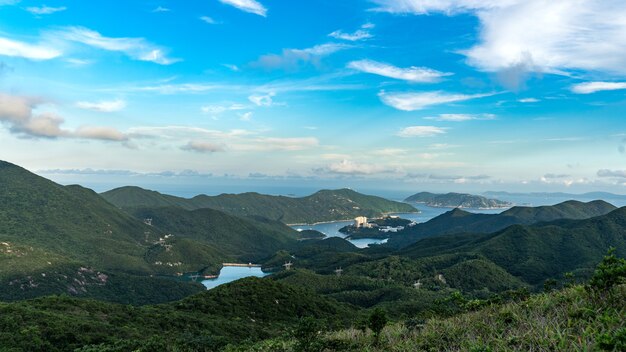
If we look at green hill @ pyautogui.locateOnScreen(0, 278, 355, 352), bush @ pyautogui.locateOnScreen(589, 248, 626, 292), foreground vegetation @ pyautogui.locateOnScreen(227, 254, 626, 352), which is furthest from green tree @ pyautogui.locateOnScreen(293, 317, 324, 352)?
bush @ pyautogui.locateOnScreen(589, 248, 626, 292)

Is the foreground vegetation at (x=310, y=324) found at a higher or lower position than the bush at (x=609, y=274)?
lower

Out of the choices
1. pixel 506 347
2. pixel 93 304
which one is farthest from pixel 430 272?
pixel 506 347

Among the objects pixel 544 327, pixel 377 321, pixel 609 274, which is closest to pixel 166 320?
pixel 377 321

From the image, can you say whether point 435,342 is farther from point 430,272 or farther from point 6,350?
point 430,272

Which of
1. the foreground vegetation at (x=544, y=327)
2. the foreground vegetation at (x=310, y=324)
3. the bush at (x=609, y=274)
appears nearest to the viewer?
the foreground vegetation at (x=544, y=327)

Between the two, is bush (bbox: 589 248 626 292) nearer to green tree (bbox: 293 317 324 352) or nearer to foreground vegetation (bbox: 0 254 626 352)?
foreground vegetation (bbox: 0 254 626 352)

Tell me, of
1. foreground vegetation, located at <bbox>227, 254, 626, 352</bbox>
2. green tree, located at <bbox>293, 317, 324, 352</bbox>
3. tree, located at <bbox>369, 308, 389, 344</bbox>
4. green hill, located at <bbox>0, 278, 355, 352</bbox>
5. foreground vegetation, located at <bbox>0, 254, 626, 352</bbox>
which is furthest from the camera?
green hill, located at <bbox>0, 278, 355, 352</bbox>

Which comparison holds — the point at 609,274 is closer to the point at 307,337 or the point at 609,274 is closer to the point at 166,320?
the point at 307,337

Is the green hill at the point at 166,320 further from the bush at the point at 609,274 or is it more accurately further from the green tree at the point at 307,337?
the bush at the point at 609,274

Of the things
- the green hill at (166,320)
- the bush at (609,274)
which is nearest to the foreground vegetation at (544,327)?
the bush at (609,274)

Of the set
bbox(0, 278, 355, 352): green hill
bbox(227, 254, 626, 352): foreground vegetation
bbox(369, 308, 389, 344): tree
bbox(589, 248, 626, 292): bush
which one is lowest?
bbox(0, 278, 355, 352): green hill

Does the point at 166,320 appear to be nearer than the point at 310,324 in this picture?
No

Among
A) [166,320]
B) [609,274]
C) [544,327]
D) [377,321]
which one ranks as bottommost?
[166,320]
